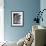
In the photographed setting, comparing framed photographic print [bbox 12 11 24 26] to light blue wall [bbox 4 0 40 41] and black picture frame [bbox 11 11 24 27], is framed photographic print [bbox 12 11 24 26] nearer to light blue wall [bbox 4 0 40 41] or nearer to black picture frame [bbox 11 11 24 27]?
black picture frame [bbox 11 11 24 27]

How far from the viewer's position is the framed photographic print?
5750mm

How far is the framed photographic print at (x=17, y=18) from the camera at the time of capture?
226 inches

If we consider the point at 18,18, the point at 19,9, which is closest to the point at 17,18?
the point at 18,18

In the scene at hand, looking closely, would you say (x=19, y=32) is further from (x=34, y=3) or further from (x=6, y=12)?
(x=34, y=3)

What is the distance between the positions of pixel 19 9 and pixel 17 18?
39 cm

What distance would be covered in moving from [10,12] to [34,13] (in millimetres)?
1007

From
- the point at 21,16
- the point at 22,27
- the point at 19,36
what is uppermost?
the point at 21,16

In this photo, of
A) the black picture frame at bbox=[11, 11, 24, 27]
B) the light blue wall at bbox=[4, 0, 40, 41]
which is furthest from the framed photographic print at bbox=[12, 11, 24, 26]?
the light blue wall at bbox=[4, 0, 40, 41]

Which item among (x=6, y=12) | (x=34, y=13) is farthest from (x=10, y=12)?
(x=34, y=13)

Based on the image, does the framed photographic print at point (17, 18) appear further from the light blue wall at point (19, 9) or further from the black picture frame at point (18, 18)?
the light blue wall at point (19, 9)

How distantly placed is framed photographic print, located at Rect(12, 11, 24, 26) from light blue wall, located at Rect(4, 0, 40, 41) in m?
0.13

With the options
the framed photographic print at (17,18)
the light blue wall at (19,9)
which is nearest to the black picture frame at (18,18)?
the framed photographic print at (17,18)

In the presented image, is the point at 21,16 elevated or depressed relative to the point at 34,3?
depressed

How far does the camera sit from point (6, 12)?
5.73m
